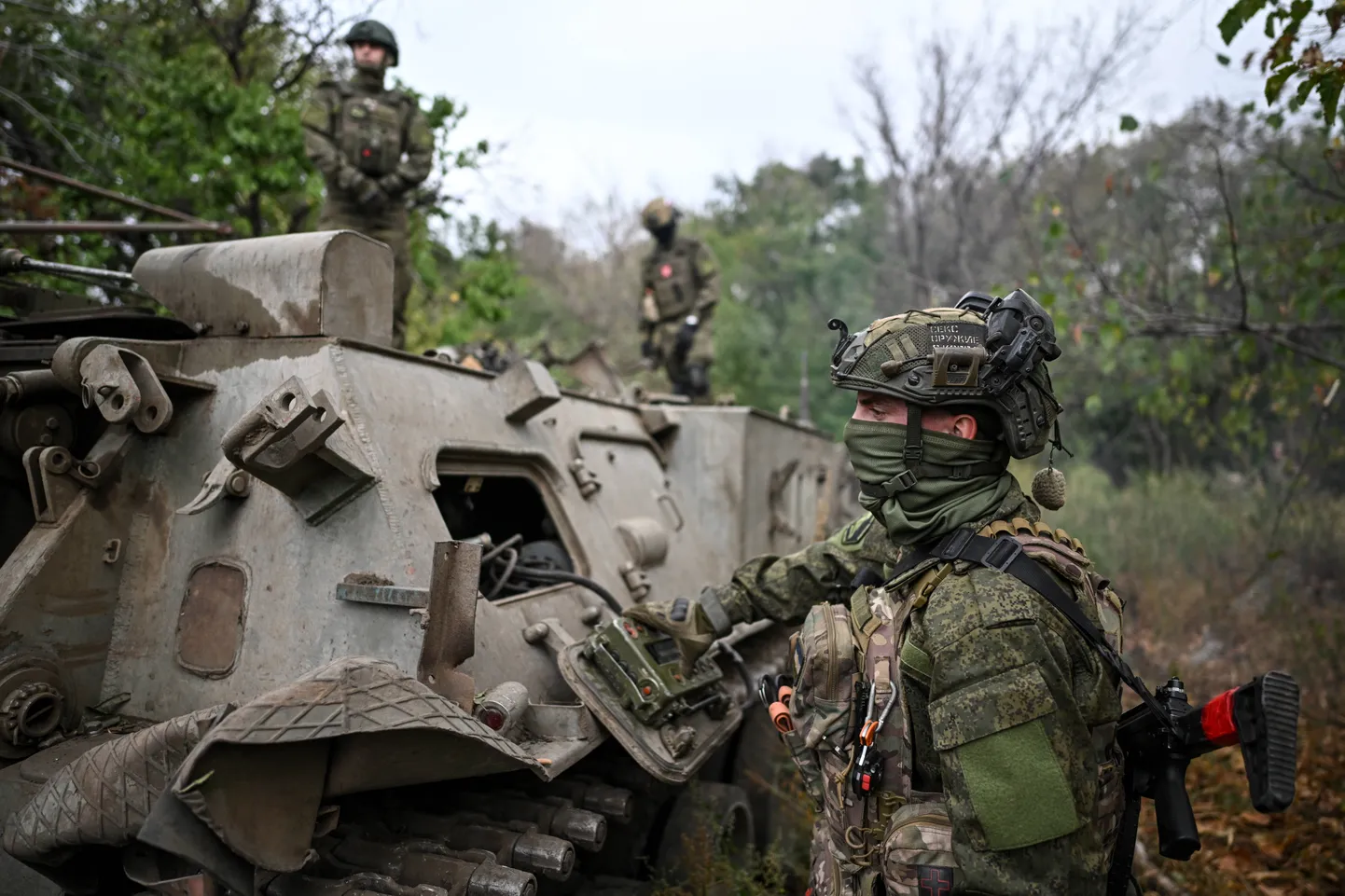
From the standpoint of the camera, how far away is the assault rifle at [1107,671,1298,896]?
220cm

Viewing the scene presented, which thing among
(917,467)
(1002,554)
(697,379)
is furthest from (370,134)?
(1002,554)

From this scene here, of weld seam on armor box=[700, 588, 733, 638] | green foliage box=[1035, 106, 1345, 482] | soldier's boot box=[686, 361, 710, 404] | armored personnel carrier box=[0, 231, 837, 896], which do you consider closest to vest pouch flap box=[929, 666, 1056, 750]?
armored personnel carrier box=[0, 231, 837, 896]

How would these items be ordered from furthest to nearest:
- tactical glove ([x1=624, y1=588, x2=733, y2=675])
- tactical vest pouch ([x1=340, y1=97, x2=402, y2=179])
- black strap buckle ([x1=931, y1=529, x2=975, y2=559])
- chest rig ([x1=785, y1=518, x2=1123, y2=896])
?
tactical vest pouch ([x1=340, y1=97, x2=402, y2=179]) < tactical glove ([x1=624, y1=588, x2=733, y2=675]) < black strap buckle ([x1=931, y1=529, x2=975, y2=559]) < chest rig ([x1=785, y1=518, x2=1123, y2=896])

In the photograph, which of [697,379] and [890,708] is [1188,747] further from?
[697,379]

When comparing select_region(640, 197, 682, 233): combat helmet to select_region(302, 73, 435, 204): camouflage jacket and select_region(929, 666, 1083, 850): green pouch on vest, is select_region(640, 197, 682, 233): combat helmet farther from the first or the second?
select_region(929, 666, 1083, 850): green pouch on vest

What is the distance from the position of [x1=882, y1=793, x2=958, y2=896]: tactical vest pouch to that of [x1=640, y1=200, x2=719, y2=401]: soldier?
6145 millimetres

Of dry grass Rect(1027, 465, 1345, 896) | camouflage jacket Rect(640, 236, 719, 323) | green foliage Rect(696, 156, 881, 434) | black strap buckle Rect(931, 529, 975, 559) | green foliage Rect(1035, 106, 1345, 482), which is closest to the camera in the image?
black strap buckle Rect(931, 529, 975, 559)

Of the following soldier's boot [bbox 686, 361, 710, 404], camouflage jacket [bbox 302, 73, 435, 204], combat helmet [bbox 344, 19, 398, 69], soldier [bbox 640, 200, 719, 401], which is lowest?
soldier's boot [bbox 686, 361, 710, 404]

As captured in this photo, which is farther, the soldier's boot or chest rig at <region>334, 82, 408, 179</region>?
the soldier's boot

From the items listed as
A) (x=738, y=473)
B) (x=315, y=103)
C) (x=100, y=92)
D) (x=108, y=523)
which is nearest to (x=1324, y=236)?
(x=738, y=473)

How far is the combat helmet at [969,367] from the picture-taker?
264 centimetres

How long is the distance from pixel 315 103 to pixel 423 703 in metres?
4.90

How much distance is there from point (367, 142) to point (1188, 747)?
5531 millimetres

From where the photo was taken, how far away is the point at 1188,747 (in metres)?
2.58
